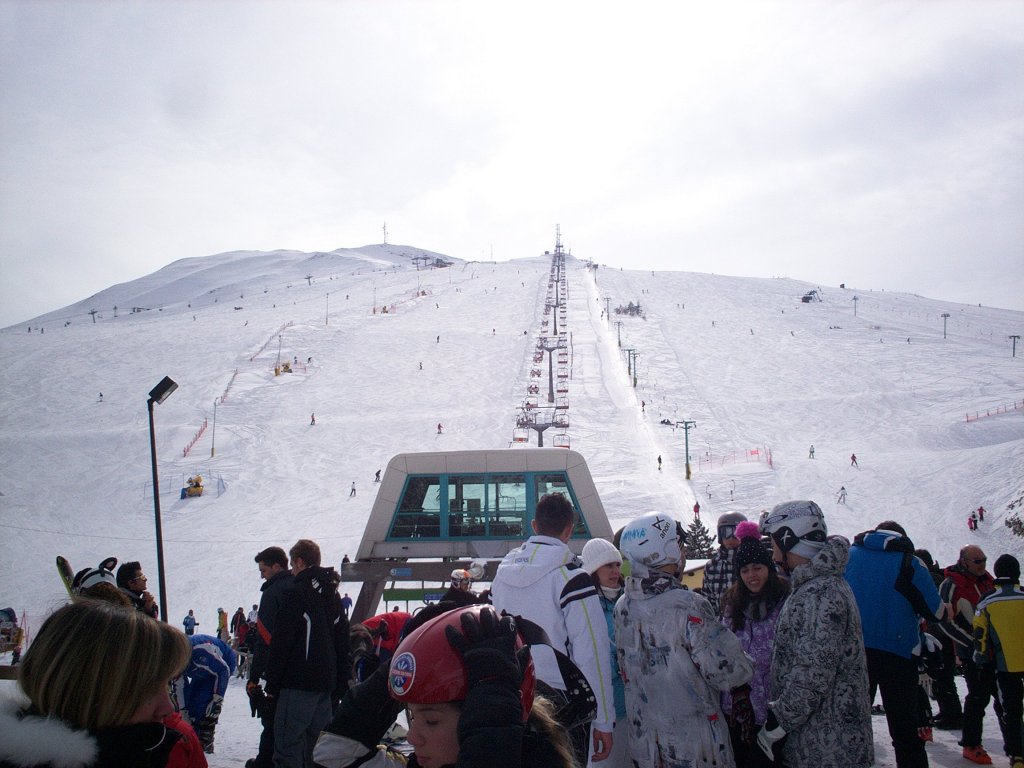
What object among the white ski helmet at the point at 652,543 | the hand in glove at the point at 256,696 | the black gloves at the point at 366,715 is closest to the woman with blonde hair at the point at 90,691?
the black gloves at the point at 366,715

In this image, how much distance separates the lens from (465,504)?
9.90m

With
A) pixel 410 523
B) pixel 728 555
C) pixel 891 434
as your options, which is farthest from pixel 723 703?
pixel 891 434

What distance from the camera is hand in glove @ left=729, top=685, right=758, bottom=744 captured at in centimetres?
318

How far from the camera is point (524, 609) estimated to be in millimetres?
3391

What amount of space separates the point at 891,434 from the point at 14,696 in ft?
131

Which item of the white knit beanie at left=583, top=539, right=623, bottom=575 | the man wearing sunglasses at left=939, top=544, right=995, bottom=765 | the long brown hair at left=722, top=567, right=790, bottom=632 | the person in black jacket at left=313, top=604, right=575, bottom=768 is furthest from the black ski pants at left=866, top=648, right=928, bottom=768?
the person in black jacket at left=313, top=604, right=575, bottom=768

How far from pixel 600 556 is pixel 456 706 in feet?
7.24

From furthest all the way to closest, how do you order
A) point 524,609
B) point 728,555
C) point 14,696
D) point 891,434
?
1. point 891,434
2. point 728,555
3. point 524,609
4. point 14,696

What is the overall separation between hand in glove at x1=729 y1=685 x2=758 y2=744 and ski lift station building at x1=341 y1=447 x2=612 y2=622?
20.8ft

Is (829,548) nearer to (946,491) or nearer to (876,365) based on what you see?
(946,491)

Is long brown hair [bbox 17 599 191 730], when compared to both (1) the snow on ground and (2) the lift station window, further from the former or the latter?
(2) the lift station window

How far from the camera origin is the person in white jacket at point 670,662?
9.73ft

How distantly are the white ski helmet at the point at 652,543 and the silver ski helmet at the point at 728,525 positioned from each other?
1824 millimetres

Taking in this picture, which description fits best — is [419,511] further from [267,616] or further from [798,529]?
[798,529]
